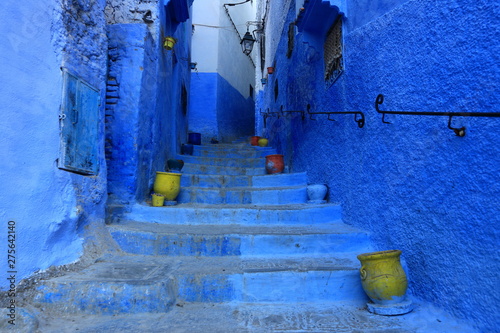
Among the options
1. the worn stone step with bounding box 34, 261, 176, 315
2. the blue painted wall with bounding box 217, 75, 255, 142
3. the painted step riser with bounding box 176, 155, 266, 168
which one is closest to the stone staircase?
the worn stone step with bounding box 34, 261, 176, 315

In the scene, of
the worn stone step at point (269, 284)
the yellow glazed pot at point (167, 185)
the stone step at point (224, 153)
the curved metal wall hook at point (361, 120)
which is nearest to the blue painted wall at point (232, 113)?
the stone step at point (224, 153)

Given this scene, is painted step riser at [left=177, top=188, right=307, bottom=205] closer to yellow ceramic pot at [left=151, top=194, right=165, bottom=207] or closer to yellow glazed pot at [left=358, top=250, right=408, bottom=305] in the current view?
yellow ceramic pot at [left=151, top=194, right=165, bottom=207]

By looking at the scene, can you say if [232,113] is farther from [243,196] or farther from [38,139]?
[38,139]

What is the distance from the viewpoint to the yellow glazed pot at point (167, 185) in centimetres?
430

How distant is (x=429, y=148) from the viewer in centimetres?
236

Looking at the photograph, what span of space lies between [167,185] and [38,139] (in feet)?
6.32

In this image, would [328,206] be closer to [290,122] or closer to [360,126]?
[360,126]

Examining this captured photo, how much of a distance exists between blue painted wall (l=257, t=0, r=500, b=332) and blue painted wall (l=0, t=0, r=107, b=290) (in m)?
2.78

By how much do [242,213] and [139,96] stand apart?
200 cm

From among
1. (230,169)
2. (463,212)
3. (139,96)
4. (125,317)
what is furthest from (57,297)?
(230,169)

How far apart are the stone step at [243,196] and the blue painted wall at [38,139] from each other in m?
1.67

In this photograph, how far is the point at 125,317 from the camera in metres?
2.29

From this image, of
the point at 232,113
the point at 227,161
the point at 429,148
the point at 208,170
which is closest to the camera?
the point at 429,148

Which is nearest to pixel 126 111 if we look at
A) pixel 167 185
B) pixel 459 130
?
pixel 167 185
